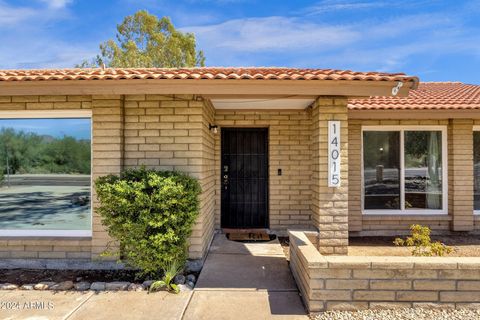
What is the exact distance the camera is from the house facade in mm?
4746

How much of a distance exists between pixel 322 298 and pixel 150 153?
3.37m

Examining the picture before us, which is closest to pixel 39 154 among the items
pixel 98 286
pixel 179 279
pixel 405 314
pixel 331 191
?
pixel 98 286

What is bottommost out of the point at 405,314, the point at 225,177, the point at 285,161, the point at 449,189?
the point at 405,314

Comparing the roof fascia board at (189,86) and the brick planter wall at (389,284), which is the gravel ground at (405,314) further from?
the roof fascia board at (189,86)

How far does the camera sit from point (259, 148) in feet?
25.2

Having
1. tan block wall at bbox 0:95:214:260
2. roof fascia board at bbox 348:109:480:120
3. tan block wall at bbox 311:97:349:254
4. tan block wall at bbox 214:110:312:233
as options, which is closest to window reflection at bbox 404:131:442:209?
roof fascia board at bbox 348:109:480:120

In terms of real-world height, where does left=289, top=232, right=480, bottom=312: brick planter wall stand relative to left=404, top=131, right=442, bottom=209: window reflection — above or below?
below

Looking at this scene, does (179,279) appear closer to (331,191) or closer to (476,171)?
(331,191)

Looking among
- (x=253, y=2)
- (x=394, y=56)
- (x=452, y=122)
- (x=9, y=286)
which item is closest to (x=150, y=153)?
(x=9, y=286)

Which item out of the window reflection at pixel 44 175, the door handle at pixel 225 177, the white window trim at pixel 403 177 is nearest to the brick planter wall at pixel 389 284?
the window reflection at pixel 44 175

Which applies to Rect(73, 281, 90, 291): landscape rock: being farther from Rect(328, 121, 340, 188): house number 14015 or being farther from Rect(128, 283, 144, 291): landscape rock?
Rect(328, 121, 340, 188): house number 14015

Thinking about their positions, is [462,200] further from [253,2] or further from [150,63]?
[150,63]

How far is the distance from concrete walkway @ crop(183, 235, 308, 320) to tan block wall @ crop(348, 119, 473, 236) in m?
2.65

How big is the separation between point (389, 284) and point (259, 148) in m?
4.63
